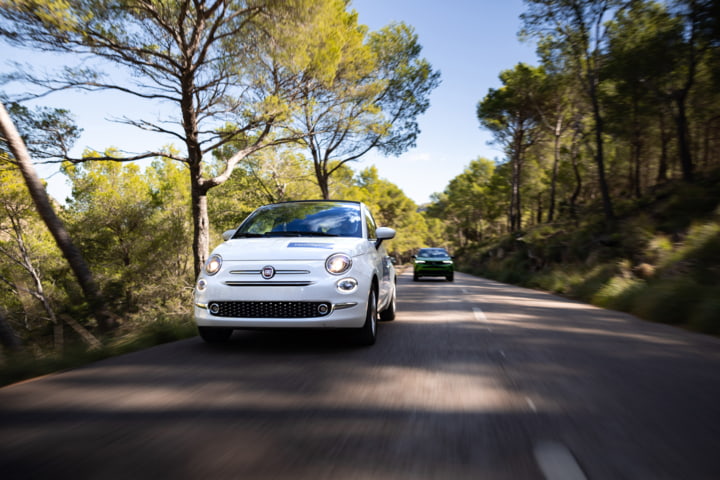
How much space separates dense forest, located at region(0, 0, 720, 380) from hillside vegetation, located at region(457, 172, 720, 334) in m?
0.06

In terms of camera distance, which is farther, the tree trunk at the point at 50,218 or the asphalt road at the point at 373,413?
the tree trunk at the point at 50,218

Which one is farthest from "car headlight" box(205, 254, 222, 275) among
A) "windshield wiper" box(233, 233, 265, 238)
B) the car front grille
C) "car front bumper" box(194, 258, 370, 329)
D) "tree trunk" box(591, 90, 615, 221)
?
"tree trunk" box(591, 90, 615, 221)

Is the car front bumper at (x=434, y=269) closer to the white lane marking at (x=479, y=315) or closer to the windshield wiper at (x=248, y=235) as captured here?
the white lane marking at (x=479, y=315)

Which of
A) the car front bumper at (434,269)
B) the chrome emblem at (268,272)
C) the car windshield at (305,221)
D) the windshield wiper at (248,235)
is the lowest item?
the car front bumper at (434,269)

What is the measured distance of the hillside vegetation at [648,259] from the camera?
24.1 feet

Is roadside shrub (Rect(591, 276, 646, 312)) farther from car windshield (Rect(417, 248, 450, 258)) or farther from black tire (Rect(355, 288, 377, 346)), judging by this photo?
car windshield (Rect(417, 248, 450, 258))

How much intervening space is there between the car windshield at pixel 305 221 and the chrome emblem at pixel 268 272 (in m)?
1.00

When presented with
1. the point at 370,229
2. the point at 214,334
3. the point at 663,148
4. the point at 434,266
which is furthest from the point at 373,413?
the point at 663,148

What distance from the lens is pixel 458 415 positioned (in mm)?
2893

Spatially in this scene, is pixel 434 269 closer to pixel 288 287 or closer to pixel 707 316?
pixel 707 316

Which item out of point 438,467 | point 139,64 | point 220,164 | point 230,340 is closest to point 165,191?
point 220,164

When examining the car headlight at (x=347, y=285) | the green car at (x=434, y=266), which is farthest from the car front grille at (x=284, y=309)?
the green car at (x=434, y=266)

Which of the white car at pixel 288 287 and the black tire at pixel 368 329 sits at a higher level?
the white car at pixel 288 287

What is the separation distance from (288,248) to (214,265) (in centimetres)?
77
